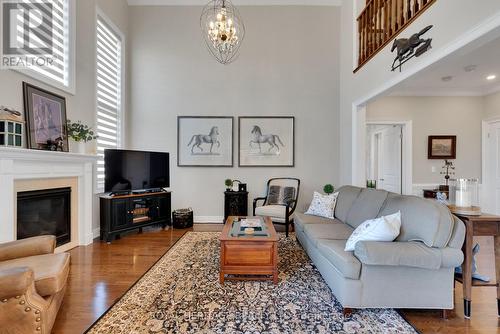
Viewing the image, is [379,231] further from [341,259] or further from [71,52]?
[71,52]

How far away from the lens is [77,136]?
3605mm

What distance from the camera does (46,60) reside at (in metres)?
3.36

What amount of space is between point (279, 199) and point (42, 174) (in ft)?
11.7

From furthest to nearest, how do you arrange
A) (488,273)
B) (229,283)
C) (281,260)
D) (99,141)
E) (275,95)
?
(275,95)
(99,141)
(281,260)
(488,273)
(229,283)

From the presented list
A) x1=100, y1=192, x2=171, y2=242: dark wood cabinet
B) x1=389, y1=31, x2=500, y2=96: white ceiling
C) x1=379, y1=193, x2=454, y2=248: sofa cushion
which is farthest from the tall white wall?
x1=100, y1=192, x2=171, y2=242: dark wood cabinet

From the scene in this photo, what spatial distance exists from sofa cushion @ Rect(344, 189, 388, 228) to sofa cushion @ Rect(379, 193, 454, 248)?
1.55 ft

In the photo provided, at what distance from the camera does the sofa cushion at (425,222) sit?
204 cm

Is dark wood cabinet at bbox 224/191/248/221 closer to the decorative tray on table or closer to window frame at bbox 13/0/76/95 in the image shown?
the decorative tray on table

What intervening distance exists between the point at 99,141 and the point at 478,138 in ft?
24.7

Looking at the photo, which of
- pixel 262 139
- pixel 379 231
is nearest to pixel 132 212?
pixel 262 139

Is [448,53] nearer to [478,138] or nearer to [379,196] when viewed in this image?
[379,196]

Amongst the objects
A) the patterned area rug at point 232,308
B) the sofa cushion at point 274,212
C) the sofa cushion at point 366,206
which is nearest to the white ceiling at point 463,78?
the sofa cushion at point 366,206

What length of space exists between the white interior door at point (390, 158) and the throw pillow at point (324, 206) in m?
2.71

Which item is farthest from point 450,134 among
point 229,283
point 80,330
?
point 80,330
